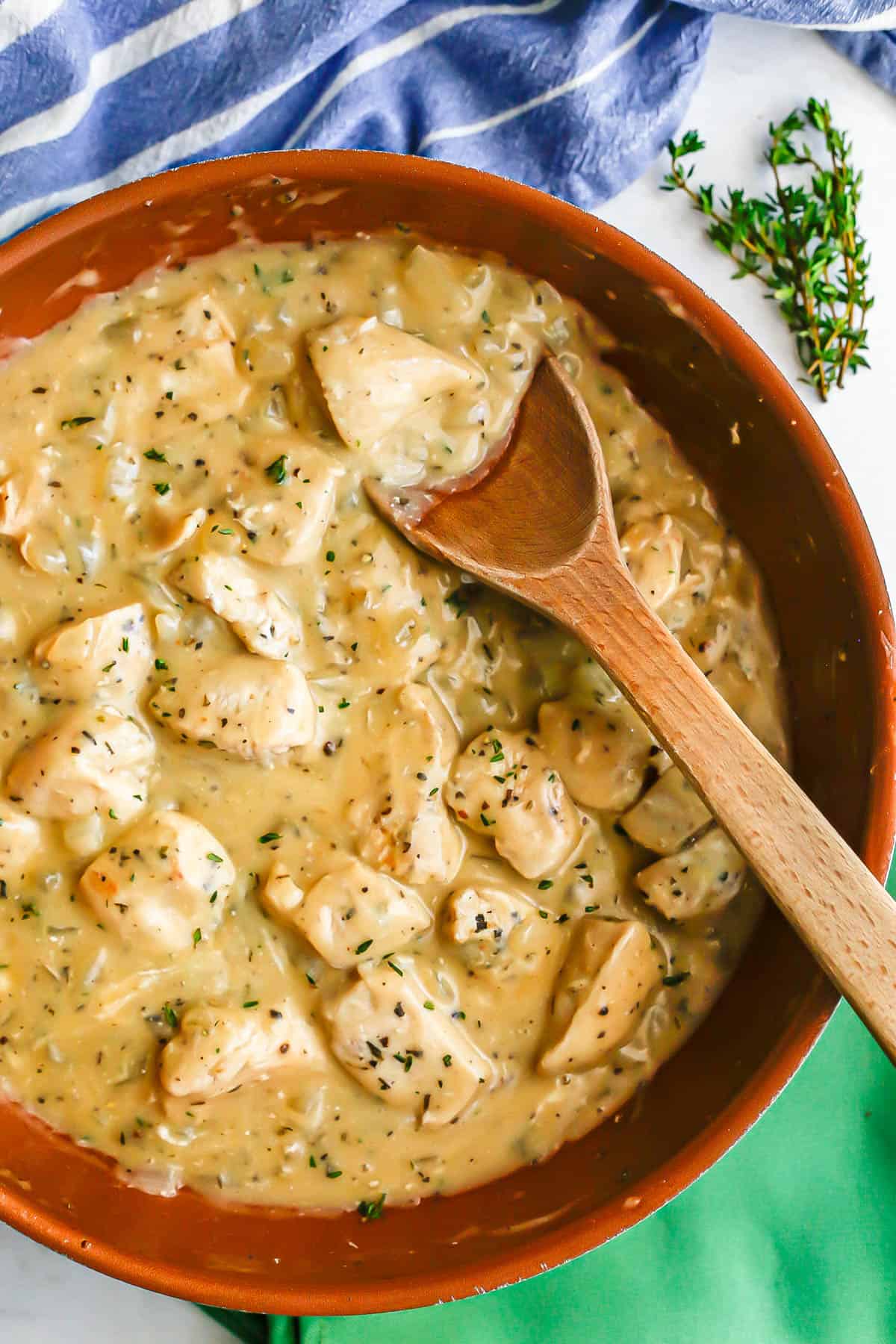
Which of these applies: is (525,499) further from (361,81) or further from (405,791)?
(361,81)

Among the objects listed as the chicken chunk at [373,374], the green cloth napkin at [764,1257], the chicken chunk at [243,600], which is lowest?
the green cloth napkin at [764,1257]

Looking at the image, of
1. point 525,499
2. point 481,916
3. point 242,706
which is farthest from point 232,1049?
point 525,499

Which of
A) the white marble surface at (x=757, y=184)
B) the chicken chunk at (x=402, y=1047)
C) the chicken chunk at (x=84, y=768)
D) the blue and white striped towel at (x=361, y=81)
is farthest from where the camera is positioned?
the white marble surface at (x=757, y=184)

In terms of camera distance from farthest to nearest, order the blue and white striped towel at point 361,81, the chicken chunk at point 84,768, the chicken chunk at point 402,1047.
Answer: the blue and white striped towel at point 361,81 → the chicken chunk at point 402,1047 → the chicken chunk at point 84,768

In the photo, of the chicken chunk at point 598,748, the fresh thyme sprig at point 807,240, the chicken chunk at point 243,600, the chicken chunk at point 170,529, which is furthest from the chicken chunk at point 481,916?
the fresh thyme sprig at point 807,240

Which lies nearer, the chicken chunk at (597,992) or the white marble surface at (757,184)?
the chicken chunk at (597,992)

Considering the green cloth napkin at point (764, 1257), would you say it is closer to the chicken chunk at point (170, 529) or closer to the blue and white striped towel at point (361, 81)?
the chicken chunk at point (170, 529)

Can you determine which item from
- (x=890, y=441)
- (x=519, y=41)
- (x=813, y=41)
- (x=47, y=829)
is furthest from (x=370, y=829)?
(x=813, y=41)
